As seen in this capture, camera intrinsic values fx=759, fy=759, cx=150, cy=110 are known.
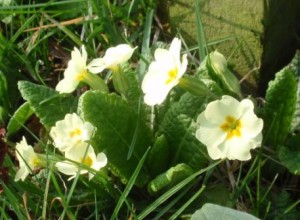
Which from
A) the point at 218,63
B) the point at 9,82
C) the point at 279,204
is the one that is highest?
the point at 218,63

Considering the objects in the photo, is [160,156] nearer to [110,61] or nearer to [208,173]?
[208,173]

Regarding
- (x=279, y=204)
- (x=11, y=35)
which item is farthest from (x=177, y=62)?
(x=11, y=35)

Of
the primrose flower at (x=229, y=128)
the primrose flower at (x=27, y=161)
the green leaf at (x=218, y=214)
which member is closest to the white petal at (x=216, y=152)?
the primrose flower at (x=229, y=128)

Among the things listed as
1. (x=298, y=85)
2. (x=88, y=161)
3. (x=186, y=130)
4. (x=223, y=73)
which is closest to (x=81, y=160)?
(x=88, y=161)

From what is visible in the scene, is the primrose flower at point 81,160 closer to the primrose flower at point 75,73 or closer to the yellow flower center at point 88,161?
the yellow flower center at point 88,161

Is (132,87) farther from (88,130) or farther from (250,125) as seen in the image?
(250,125)
